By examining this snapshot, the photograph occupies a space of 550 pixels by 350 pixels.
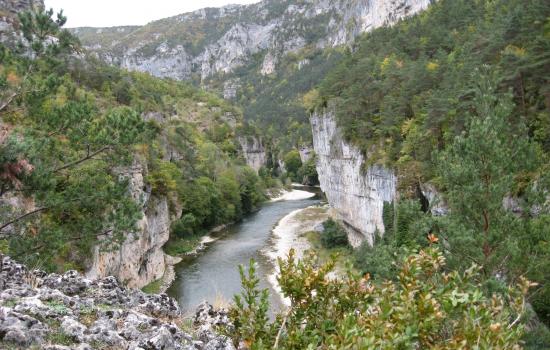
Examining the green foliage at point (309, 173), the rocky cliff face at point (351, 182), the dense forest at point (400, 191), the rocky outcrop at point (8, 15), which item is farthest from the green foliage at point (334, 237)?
the green foliage at point (309, 173)

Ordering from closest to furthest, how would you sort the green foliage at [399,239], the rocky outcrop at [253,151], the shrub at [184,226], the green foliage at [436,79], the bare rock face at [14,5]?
1. the green foliage at [399,239]
2. the green foliage at [436,79]
3. the bare rock face at [14,5]
4. the shrub at [184,226]
5. the rocky outcrop at [253,151]

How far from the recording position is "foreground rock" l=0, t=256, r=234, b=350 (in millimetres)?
5781

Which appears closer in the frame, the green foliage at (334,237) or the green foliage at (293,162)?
the green foliage at (334,237)

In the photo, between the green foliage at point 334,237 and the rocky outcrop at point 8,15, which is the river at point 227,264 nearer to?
the green foliage at point 334,237

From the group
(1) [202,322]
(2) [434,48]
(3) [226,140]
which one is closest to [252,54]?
(3) [226,140]

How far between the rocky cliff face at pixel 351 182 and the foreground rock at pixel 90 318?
83.4 feet

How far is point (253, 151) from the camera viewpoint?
351 ft

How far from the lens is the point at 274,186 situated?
95.1 meters

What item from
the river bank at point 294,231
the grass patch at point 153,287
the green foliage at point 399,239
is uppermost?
the green foliage at point 399,239

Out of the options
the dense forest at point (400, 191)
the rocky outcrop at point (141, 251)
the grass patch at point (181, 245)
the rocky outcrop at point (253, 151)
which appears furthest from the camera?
the rocky outcrop at point (253, 151)

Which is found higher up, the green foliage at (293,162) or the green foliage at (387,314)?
the green foliage at (387,314)

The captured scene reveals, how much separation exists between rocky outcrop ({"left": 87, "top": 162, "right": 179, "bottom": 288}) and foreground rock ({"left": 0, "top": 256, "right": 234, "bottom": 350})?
12.7 metres

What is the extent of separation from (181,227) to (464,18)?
Answer: 3502cm

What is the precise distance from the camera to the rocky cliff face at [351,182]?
3491 cm
